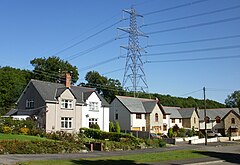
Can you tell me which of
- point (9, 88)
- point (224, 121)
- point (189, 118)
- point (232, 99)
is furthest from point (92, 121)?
point (232, 99)

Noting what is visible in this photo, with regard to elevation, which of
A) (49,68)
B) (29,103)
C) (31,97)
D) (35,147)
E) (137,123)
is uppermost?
(49,68)

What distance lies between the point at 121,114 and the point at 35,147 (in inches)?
1387

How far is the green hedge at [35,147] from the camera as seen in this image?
29.3 metres

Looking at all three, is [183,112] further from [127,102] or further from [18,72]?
[18,72]

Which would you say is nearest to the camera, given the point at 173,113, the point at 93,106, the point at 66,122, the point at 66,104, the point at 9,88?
the point at 66,122

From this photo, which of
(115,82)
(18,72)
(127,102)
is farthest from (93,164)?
(115,82)

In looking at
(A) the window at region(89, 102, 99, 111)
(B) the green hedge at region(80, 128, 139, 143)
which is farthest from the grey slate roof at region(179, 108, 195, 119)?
(B) the green hedge at region(80, 128, 139, 143)

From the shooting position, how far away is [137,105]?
67.6 m

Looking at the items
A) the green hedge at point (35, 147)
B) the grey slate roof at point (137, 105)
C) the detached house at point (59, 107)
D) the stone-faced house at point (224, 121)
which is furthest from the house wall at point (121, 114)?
the stone-faced house at point (224, 121)

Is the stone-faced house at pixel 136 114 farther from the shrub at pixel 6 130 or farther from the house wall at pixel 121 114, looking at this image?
the shrub at pixel 6 130

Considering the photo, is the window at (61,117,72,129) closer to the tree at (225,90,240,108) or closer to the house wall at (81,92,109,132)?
the house wall at (81,92,109,132)

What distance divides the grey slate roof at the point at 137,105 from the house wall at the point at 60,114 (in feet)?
50.7

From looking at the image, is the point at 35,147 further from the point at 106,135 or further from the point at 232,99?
the point at 232,99

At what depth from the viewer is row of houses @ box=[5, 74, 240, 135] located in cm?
4769
